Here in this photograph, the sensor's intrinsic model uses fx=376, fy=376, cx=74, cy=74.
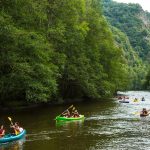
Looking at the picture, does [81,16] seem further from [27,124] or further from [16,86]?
[27,124]

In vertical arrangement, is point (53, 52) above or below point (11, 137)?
above

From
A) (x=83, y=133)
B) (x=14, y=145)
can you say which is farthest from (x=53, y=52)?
(x=14, y=145)

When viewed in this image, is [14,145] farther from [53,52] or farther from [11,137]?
[53,52]

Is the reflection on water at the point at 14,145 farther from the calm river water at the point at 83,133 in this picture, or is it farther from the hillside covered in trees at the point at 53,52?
the hillside covered in trees at the point at 53,52

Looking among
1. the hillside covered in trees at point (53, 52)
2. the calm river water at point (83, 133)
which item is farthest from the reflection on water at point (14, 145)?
the hillside covered in trees at point (53, 52)

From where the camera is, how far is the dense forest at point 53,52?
4194 cm

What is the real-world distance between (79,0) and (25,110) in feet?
76.8

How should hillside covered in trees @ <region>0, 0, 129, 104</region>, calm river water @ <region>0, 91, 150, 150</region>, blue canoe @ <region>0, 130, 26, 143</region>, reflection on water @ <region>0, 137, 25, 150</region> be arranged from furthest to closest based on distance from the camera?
hillside covered in trees @ <region>0, 0, 129, 104</region> < blue canoe @ <region>0, 130, 26, 143</region> < calm river water @ <region>0, 91, 150, 150</region> < reflection on water @ <region>0, 137, 25, 150</region>

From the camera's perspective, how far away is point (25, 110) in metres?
48.4

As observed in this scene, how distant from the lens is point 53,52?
53.6 metres

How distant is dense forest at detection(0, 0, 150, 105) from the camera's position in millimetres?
41938

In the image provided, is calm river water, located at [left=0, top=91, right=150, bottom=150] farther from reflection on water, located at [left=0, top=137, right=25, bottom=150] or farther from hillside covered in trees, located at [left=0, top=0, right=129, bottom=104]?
hillside covered in trees, located at [left=0, top=0, right=129, bottom=104]

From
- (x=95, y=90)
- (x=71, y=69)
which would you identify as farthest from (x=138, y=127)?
(x=95, y=90)

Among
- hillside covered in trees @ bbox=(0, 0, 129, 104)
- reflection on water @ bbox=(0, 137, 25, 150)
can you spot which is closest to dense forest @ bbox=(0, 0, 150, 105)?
hillside covered in trees @ bbox=(0, 0, 129, 104)
